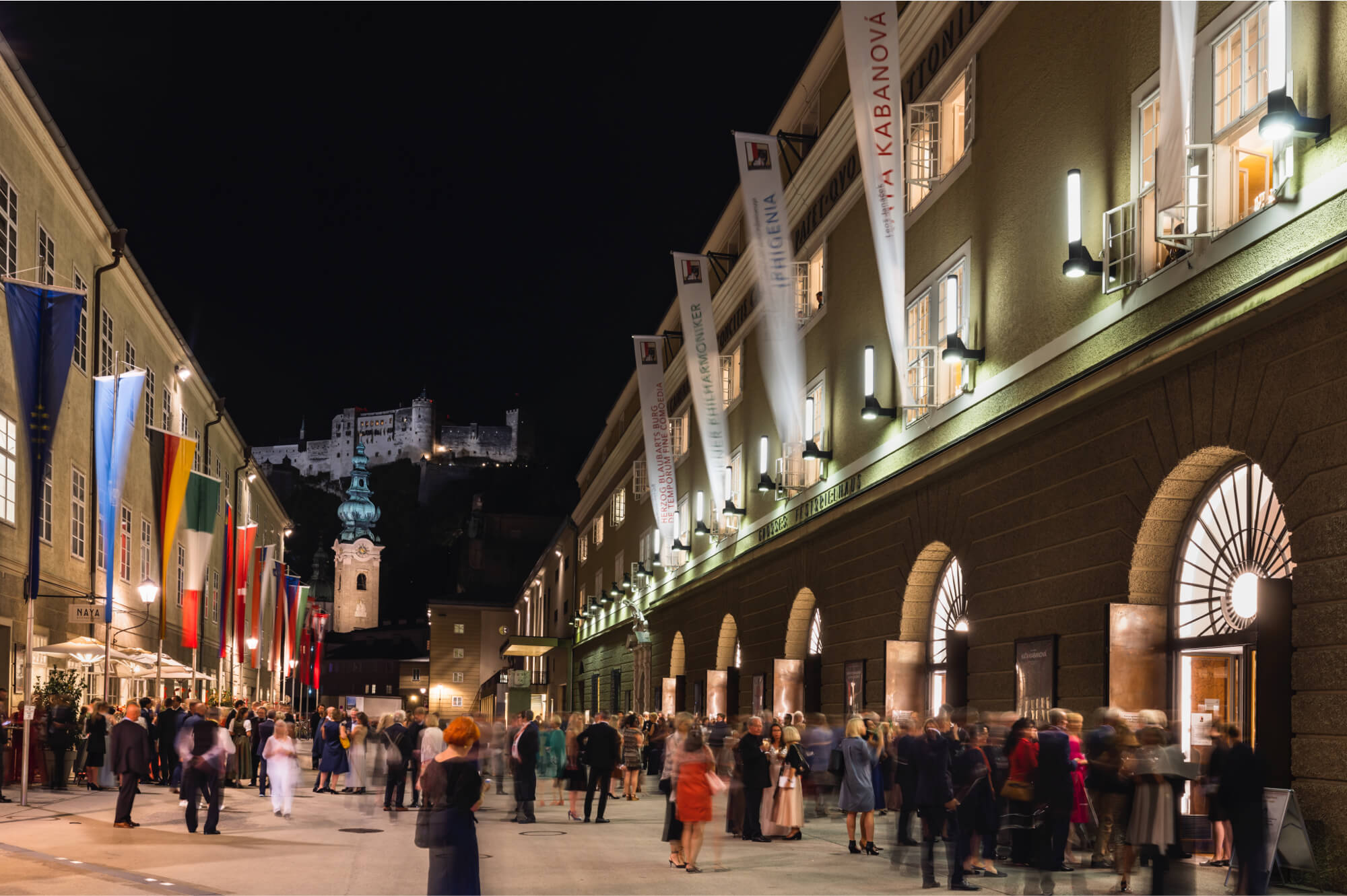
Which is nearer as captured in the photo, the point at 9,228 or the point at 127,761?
the point at 127,761

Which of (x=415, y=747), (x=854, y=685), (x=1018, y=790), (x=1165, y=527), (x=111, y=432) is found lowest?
(x=415, y=747)

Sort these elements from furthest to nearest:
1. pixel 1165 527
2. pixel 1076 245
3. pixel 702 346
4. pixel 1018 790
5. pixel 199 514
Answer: pixel 199 514 → pixel 702 346 → pixel 1076 245 → pixel 1165 527 → pixel 1018 790

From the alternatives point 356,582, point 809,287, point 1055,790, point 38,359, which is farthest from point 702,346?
point 356,582

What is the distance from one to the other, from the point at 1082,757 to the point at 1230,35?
7.40 m

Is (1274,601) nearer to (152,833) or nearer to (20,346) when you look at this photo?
(152,833)

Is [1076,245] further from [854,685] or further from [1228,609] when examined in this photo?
[854,685]

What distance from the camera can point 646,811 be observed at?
76.6 feet

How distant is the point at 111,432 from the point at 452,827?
19.0 metres

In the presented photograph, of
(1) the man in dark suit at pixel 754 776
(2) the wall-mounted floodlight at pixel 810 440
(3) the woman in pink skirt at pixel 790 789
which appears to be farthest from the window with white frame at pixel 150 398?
(3) the woman in pink skirt at pixel 790 789

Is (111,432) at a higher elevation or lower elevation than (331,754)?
higher

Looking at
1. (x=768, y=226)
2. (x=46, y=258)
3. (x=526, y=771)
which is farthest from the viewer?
(x=46, y=258)

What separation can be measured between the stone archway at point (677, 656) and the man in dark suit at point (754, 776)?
2238cm

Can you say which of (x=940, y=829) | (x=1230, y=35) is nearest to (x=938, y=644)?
(x=940, y=829)

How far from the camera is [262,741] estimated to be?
2675 cm
